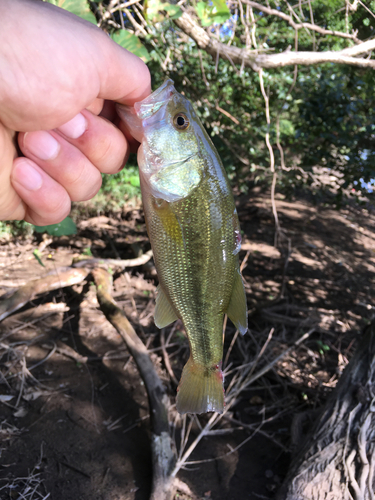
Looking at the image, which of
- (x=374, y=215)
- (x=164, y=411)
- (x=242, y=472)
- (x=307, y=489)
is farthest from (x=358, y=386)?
(x=374, y=215)

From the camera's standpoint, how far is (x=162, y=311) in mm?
1564

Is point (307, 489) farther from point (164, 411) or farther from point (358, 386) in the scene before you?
point (164, 411)

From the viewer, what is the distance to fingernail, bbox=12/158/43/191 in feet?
4.84

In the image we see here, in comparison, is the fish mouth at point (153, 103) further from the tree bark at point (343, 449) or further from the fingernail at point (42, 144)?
the tree bark at point (343, 449)

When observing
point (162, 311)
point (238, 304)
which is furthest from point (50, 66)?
point (238, 304)

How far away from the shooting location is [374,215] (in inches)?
417

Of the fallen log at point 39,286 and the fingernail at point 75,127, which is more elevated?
the fingernail at point 75,127

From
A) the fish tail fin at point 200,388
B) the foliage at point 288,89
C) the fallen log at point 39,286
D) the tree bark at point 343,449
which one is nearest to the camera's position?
the fish tail fin at point 200,388

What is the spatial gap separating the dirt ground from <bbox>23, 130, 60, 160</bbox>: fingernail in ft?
8.60

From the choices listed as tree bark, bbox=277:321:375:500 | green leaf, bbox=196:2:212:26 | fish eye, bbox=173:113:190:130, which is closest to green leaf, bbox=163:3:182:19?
green leaf, bbox=196:2:212:26

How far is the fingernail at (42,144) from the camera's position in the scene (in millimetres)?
1412

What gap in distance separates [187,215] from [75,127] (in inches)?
25.0

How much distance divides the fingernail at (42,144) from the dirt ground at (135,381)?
2621 millimetres

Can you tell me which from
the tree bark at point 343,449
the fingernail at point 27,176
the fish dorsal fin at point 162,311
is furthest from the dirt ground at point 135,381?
the fingernail at point 27,176
